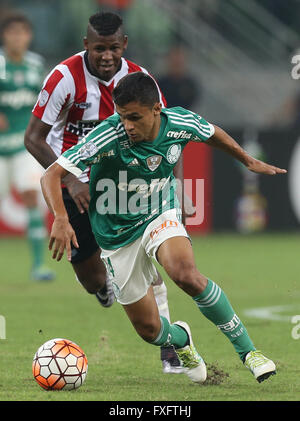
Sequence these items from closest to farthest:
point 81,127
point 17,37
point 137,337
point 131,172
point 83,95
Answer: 1. point 131,172
2. point 83,95
3. point 81,127
4. point 137,337
5. point 17,37

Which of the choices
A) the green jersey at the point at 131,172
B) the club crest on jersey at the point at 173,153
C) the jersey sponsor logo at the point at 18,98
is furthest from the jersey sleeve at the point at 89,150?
the jersey sponsor logo at the point at 18,98

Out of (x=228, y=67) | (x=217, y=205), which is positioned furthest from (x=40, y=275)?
(x=228, y=67)

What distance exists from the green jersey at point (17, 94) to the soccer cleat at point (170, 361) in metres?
5.30

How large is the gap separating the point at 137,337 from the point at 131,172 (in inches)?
81.6

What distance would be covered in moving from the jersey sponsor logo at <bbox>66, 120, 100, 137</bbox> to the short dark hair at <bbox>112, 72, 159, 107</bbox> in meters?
1.12

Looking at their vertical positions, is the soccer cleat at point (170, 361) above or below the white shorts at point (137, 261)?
below

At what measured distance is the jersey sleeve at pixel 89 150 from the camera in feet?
17.5

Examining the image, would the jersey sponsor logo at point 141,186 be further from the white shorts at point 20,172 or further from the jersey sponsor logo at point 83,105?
the white shorts at point 20,172

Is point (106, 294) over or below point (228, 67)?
below

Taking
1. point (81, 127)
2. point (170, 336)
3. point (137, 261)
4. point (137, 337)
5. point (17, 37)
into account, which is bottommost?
point (137, 337)

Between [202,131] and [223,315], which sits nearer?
[223,315]

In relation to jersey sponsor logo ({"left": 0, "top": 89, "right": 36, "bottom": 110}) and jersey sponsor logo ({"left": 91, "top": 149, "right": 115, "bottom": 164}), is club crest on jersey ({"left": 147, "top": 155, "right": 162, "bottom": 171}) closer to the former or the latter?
jersey sponsor logo ({"left": 91, "top": 149, "right": 115, "bottom": 164})

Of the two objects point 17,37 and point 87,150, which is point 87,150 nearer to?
point 87,150

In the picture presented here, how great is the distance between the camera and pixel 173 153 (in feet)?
18.6
